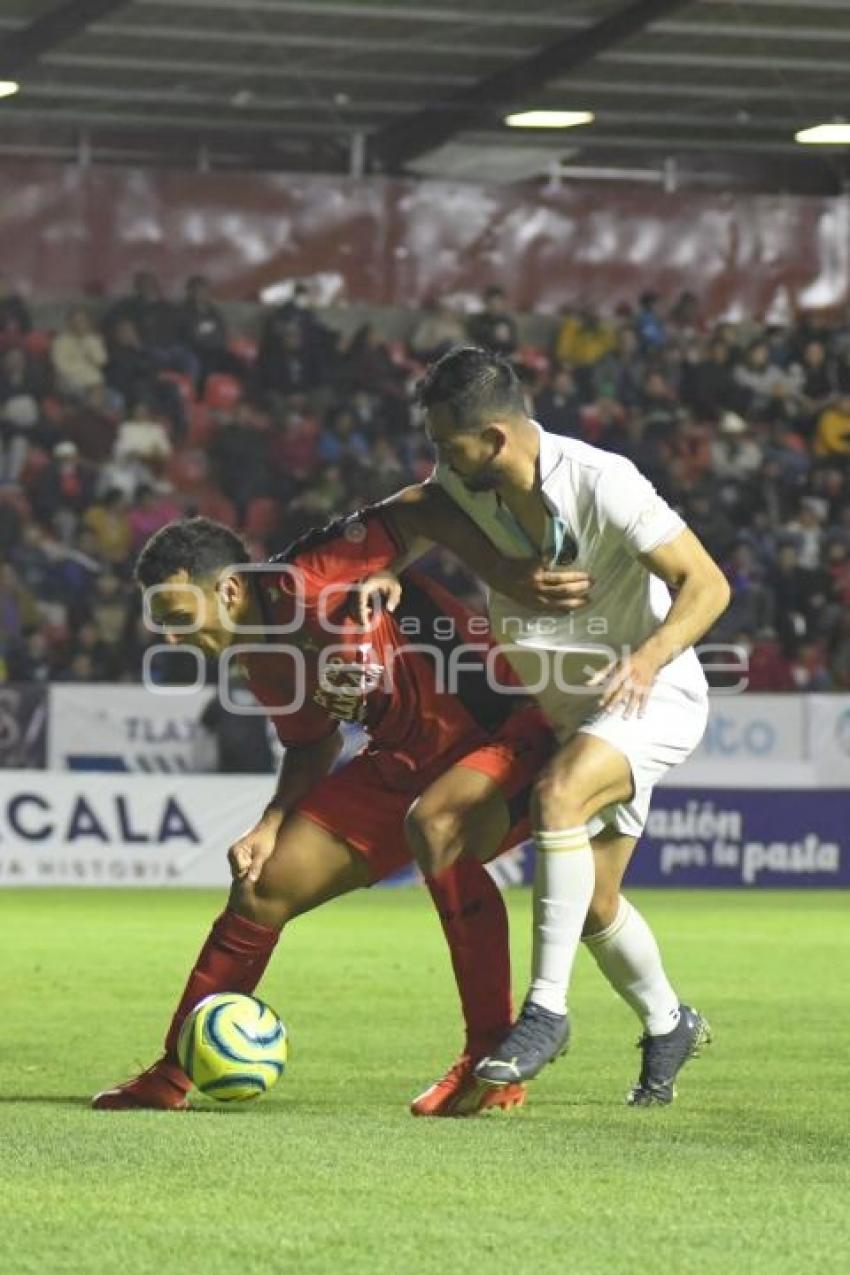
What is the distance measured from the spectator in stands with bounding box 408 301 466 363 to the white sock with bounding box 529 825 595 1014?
A: 20.3 m

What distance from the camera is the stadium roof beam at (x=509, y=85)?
23438mm

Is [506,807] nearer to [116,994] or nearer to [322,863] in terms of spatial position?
[322,863]

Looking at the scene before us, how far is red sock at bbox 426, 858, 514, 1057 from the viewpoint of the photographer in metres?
7.28

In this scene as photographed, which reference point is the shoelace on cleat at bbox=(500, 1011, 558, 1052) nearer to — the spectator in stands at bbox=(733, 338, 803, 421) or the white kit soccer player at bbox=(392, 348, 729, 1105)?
the white kit soccer player at bbox=(392, 348, 729, 1105)

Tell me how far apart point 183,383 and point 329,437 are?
157cm

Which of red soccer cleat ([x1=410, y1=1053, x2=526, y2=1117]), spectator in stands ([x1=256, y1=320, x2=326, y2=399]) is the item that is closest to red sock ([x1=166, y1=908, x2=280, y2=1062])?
red soccer cleat ([x1=410, y1=1053, x2=526, y2=1117])

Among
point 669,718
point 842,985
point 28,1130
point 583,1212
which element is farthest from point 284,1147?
point 842,985

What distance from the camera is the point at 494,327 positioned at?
2627cm

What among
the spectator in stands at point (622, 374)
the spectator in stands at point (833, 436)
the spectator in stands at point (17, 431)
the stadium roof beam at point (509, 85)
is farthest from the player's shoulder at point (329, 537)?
the spectator in stands at point (833, 436)

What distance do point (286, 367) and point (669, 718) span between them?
19038mm

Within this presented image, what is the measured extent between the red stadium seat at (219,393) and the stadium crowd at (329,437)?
0.02 m

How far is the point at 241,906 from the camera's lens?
7.46 metres

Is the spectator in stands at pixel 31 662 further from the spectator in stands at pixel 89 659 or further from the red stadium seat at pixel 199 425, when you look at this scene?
the red stadium seat at pixel 199 425

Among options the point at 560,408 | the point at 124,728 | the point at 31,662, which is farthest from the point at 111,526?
the point at 560,408
